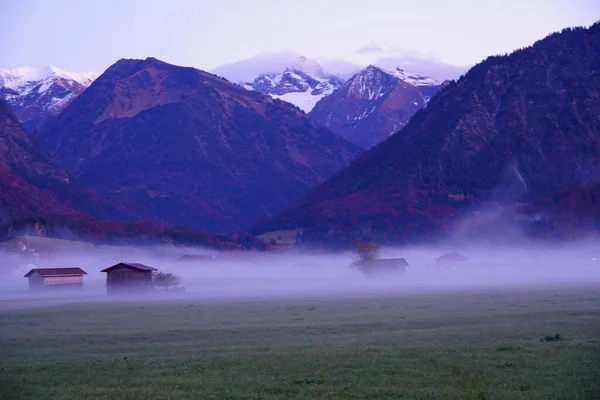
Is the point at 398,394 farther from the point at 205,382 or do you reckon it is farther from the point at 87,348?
the point at 87,348

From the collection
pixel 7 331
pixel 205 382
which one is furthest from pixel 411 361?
pixel 7 331

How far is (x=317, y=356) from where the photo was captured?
1298 inches

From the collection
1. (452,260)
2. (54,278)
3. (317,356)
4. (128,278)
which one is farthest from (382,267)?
(317,356)

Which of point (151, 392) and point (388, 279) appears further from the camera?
point (388, 279)

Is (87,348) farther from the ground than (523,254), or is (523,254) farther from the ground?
(523,254)

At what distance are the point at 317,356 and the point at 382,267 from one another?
370 ft

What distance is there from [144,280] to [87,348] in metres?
76.6

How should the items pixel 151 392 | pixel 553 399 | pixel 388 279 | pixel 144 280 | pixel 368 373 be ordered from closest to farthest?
pixel 553 399 → pixel 151 392 → pixel 368 373 → pixel 144 280 → pixel 388 279

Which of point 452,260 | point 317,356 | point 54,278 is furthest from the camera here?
point 452,260

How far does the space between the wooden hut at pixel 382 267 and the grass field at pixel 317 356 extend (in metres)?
85.2

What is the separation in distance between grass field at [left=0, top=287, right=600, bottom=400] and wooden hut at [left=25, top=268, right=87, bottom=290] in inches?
2709

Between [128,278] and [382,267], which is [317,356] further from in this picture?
[382,267]

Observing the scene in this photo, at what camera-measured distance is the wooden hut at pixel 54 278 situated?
12188 centimetres

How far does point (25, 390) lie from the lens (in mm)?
28234
